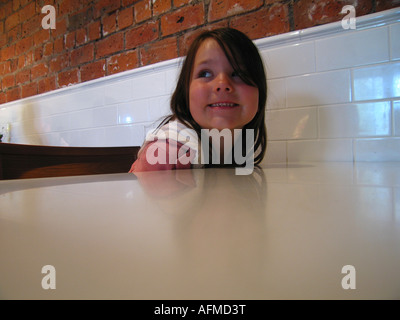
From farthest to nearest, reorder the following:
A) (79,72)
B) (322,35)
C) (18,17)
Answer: (18,17), (79,72), (322,35)

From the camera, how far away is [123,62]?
1.38 meters

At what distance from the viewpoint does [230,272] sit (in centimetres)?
7

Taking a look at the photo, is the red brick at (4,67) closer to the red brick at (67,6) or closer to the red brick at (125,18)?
the red brick at (67,6)

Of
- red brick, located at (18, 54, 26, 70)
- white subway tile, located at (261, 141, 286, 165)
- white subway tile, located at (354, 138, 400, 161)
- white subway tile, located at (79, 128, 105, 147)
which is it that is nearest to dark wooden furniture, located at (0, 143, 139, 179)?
white subway tile, located at (79, 128, 105, 147)

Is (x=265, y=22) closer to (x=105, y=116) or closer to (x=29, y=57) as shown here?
(x=105, y=116)

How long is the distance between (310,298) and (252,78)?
0.81 meters

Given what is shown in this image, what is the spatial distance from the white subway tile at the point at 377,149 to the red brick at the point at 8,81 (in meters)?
2.30

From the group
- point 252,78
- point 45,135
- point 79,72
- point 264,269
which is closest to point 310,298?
point 264,269

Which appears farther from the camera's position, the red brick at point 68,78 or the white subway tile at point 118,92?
the red brick at point 68,78

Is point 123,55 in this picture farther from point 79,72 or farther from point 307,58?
point 307,58

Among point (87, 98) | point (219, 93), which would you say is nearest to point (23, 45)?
point (87, 98)

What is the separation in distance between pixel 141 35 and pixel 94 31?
1.25 ft

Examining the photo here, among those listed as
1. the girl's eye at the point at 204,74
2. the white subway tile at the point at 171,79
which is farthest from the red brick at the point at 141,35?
the girl's eye at the point at 204,74

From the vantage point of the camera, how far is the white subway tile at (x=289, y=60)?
0.95 metres
